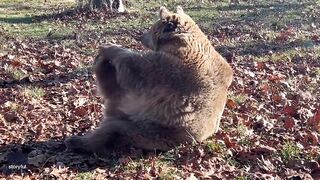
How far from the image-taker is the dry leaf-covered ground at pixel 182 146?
6.19 m

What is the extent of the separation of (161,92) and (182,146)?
70 cm

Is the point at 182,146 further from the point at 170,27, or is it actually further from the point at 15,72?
the point at 15,72

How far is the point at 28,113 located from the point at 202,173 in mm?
2885

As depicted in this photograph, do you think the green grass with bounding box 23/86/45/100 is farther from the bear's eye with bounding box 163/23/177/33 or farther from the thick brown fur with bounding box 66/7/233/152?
the bear's eye with bounding box 163/23/177/33

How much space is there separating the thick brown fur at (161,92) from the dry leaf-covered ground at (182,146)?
0.20 metres

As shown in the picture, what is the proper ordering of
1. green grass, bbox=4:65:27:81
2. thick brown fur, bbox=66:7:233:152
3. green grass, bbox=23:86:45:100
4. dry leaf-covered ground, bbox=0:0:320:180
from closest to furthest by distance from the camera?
1. dry leaf-covered ground, bbox=0:0:320:180
2. thick brown fur, bbox=66:7:233:152
3. green grass, bbox=23:86:45:100
4. green grass, bbox=4:65:27:81

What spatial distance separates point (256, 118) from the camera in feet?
26.2

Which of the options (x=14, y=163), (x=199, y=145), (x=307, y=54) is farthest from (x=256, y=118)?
(x=307, y=54)

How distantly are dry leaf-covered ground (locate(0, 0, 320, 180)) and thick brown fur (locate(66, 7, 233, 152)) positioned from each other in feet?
0.66

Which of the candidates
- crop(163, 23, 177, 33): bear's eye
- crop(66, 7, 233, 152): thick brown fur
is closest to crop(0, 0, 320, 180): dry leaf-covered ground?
crop(66, 7, 233, 152): thick brown fur

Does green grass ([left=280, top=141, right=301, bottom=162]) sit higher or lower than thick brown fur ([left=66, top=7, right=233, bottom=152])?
lower

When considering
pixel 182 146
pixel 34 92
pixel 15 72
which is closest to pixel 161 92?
pixel 182 146

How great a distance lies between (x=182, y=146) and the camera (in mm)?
6555

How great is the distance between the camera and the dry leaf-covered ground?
619 cm
